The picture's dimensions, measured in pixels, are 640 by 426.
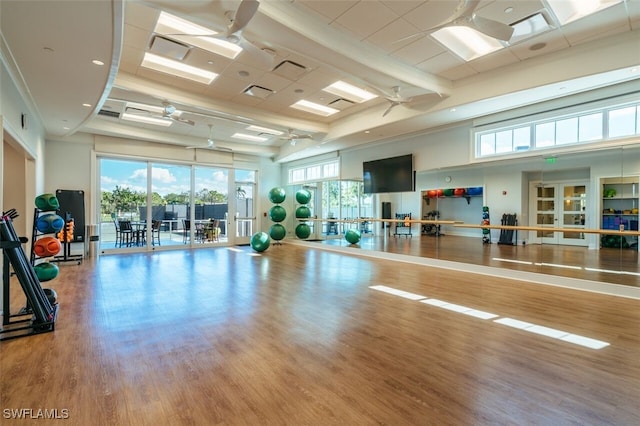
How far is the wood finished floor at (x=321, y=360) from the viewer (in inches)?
83.1

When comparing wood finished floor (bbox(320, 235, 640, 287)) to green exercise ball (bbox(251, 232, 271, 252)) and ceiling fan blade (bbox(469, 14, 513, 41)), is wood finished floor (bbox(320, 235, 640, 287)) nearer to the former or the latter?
green exercise ball (bbox(251, 232, 271, 252))

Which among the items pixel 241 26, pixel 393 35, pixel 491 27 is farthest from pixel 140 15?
pixel 491 27

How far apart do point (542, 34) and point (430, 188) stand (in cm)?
527

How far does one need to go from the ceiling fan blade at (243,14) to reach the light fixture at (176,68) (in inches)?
99.0

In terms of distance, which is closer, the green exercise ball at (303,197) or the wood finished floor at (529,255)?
the wood finished floor at (529,255)

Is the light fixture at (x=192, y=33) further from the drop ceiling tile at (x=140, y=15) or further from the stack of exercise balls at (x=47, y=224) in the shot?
the stack of exercise balls at (x=47, y=224)

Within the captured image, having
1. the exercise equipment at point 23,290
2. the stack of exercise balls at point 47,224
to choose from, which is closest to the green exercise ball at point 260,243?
the stack of exercise balls at point 47,224

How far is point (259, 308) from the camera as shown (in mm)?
4258

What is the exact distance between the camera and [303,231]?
11898 mm

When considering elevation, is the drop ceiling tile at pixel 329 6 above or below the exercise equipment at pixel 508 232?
above

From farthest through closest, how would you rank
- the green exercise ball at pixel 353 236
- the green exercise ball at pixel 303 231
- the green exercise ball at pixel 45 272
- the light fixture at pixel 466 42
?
the green exercise ball at pixel 303 231
the green exercise ball at pixel 353 236
the green exercise ball at pixel 45 272
the light fixture at pixel 466 42

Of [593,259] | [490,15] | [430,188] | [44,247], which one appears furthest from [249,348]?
[430,188]

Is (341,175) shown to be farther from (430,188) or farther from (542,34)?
(542,34)

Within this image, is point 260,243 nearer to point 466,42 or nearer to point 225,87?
point 225,87
